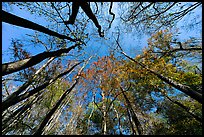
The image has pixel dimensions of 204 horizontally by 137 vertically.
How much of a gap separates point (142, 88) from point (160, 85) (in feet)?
7.20

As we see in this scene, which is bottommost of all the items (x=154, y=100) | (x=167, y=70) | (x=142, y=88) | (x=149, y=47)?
(x=154, y=100)

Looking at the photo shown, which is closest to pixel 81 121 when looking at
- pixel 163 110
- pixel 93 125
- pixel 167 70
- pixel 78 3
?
pixel 93 125

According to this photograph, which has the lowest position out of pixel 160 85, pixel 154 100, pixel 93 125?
pixel 93 125

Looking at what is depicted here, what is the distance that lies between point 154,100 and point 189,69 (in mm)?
3633

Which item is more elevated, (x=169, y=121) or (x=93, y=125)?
(x=169, y=121)

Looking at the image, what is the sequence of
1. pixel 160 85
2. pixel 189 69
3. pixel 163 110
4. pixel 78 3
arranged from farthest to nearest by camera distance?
pixel 163 110, pixel 189 69, pixel 160 85, pixel 78 3

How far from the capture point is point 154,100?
40.3 feet

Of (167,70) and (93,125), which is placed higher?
(167,70)

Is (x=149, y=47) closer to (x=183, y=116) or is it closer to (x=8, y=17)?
(x=183, y=116)

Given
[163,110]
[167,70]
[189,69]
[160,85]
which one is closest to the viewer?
[167,70]

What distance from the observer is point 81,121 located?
15.5 m

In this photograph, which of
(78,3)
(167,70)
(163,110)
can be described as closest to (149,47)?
(167,70)

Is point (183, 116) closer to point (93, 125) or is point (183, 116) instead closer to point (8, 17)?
point (93, 125)

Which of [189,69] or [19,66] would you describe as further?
[189,69]
